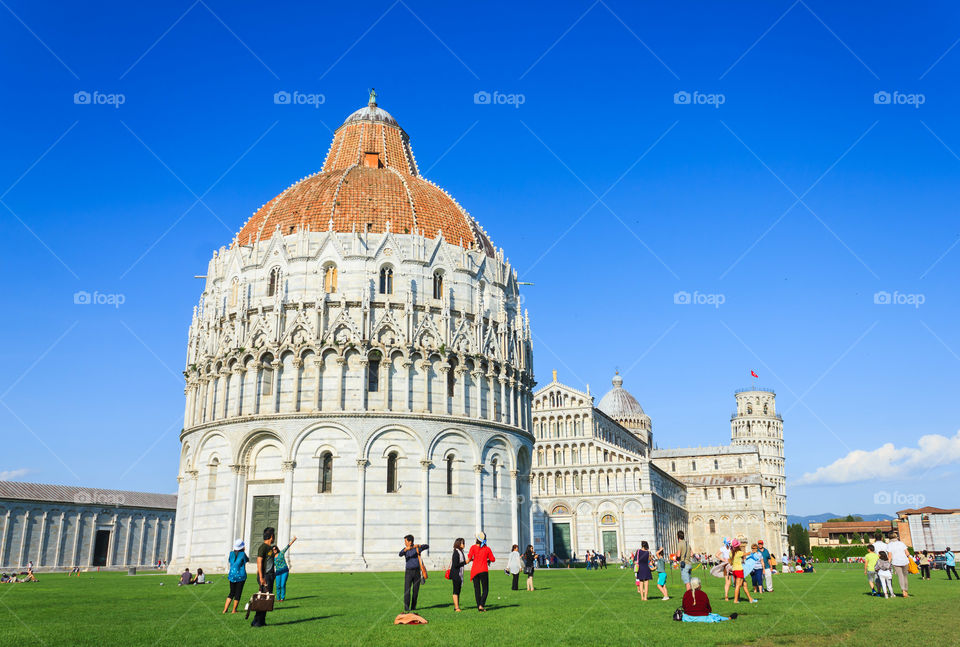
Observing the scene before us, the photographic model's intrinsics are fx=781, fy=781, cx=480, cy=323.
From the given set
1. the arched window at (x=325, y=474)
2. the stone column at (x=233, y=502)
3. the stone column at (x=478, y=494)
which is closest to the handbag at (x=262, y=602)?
the arched window at (x=325, y=474)

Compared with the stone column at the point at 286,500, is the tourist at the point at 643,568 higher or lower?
lower

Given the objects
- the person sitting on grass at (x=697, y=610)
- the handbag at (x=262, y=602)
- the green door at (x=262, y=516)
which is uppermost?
the green door at (x=262, y=516)

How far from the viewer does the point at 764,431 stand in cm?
14988

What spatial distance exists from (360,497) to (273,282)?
1399 cm

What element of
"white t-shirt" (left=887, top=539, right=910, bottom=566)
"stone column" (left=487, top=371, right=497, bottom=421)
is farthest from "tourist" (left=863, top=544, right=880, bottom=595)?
"stone column" (left=487, top=371, right=497, bottom=421)

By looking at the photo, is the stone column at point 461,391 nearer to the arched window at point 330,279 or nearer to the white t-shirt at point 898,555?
the arched window at point 330,279

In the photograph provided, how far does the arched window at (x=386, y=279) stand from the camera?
45562 millimetres

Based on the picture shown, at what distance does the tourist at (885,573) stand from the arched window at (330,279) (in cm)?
3095

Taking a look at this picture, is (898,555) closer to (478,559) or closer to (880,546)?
(880,546)

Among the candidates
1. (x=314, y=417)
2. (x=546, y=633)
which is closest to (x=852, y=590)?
(x=546, y=633)

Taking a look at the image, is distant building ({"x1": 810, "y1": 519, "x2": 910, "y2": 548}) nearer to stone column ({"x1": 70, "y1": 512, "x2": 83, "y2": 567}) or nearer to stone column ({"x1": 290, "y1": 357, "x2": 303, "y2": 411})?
stone column ({"x1": 70, "y1": 512, "x2": 83, "y2": 567})

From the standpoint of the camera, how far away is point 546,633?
14242mm

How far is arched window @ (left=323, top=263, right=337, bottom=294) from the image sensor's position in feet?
148

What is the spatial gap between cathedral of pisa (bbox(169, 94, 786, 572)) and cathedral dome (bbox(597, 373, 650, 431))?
81.9 m
